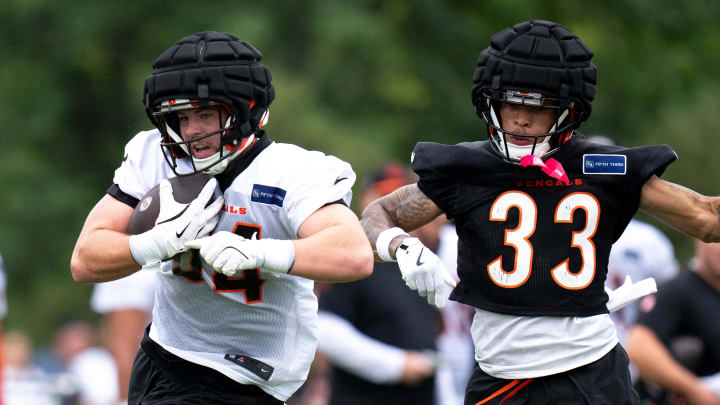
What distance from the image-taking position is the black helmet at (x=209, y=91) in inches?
173

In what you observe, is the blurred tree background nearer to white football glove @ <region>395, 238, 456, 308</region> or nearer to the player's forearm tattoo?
the player's forearm tattoo

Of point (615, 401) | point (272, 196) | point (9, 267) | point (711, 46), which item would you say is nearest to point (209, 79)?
point (272, 196)

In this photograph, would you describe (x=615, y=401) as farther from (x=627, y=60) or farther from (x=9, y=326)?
(x=9, y=326)

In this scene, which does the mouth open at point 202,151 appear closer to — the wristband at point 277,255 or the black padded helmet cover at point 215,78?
the black padded helmet cover at point 215,78

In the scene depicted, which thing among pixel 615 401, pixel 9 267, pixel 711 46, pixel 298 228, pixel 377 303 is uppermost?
pixel 298 228

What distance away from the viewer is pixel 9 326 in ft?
63.5

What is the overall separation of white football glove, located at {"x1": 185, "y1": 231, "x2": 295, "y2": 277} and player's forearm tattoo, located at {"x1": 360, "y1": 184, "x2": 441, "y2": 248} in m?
0.57

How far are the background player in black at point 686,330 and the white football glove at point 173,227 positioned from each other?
2.96 m

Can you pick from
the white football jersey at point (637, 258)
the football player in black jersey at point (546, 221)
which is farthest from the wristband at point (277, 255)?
the white football jersey at point (637, 258)

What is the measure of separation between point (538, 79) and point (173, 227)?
1379mm

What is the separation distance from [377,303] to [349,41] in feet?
36.2

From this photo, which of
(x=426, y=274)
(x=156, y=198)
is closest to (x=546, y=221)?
(x=426, y=274)

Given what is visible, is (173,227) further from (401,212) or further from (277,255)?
(401,212)

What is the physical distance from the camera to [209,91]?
4.39 metres
